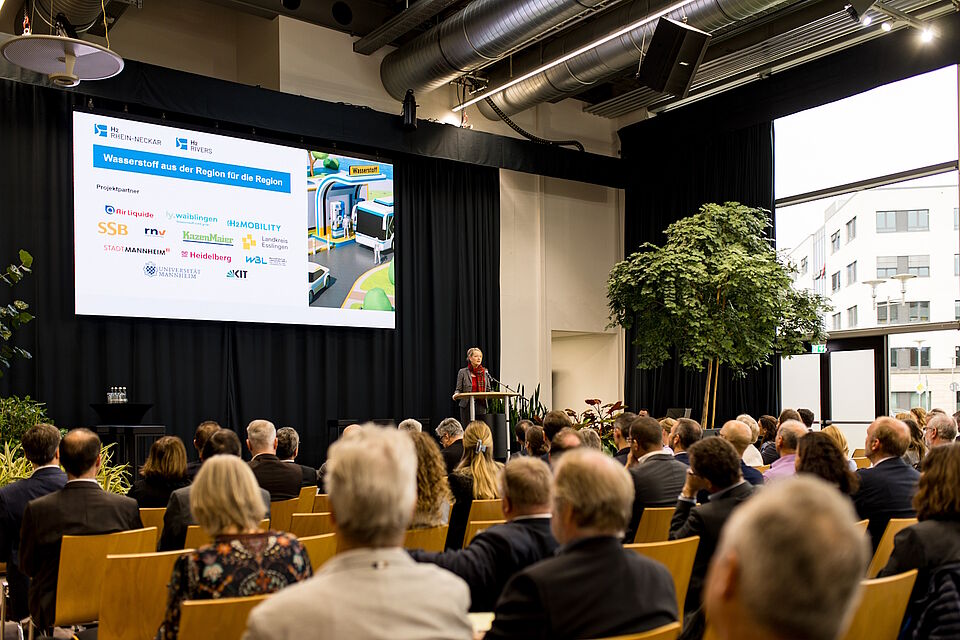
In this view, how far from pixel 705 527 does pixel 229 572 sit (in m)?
1.68

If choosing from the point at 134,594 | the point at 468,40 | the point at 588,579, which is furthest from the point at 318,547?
the point at 468,40

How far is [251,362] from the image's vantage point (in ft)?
32.3

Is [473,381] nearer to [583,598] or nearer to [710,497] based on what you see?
[710,497]

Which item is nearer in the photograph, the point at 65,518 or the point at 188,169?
the point at 65,518

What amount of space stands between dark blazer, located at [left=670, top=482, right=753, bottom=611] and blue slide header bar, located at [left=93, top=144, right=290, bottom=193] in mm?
6937

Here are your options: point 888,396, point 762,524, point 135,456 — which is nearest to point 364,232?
point 135,456

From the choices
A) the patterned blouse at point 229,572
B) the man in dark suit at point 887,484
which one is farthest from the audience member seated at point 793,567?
the man in dark suit at point 887,484

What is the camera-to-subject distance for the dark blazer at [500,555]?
269 centimetres

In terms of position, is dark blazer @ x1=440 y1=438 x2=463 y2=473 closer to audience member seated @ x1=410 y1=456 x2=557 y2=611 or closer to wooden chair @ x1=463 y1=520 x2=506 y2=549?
wooden chair @ x1=463 y1=520 x2=506 y2=549

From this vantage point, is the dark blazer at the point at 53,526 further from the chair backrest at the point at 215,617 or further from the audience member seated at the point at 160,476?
the chair backrest at the point at 215,617

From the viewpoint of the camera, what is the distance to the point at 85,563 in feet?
11.1

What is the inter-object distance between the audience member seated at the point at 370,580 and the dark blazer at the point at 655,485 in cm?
274

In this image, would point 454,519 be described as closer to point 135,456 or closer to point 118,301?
point 135,456

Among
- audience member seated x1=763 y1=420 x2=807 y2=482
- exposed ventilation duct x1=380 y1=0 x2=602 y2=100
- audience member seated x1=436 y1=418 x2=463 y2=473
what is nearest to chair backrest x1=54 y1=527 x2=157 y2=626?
audience member seated x1=436 y1=418 x2=463 y2=473
